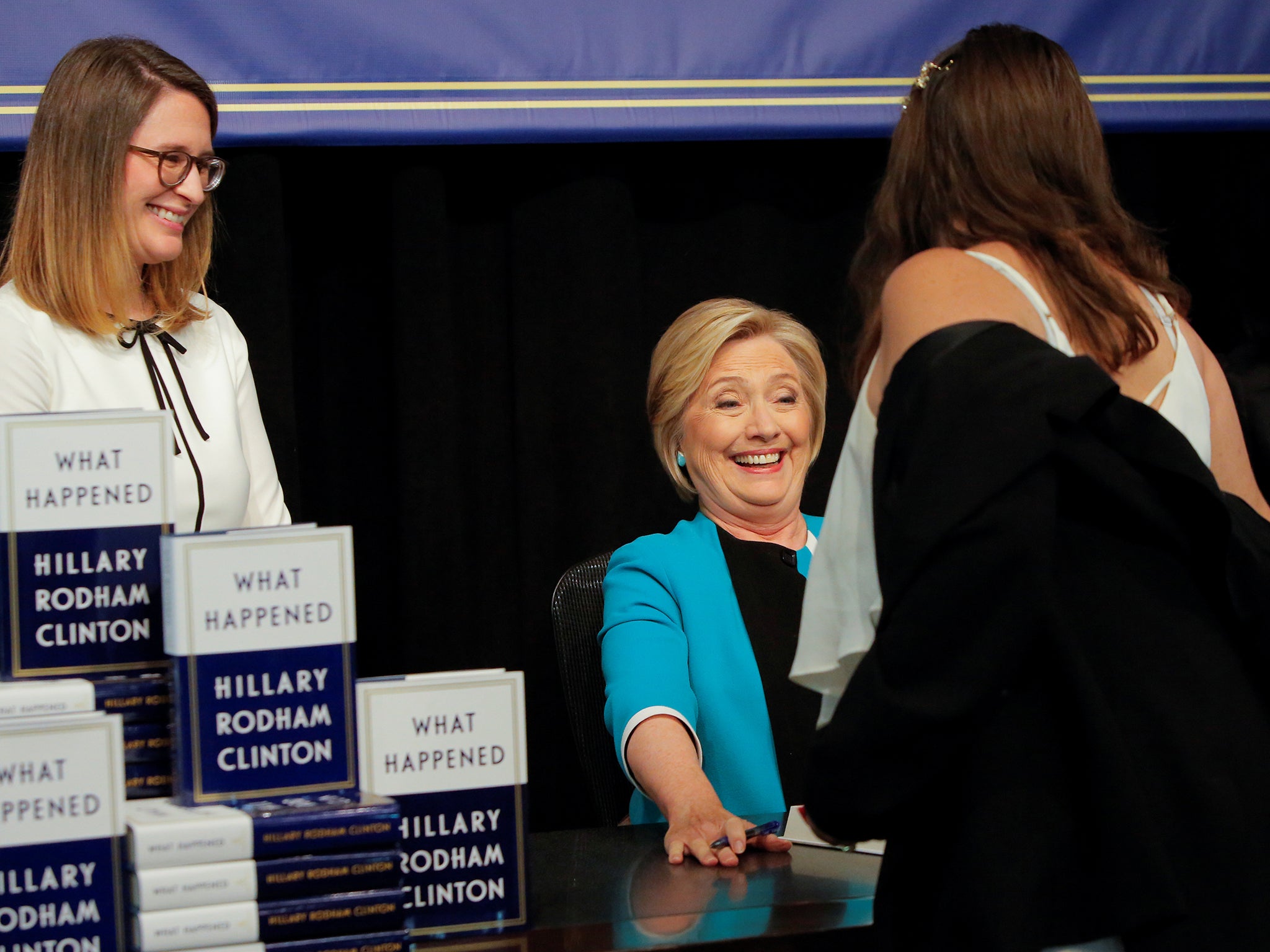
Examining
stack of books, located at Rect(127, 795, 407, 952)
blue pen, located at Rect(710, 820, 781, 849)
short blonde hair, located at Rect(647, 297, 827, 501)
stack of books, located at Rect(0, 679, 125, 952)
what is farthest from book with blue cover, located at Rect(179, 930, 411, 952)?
short blonde hair, located at Rect(647, 297, 827, 501)

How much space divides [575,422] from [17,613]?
5.66 ft

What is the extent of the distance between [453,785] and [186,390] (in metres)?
0.91

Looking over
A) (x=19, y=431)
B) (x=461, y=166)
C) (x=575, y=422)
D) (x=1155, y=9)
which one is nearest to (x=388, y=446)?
(x=575, y=422)

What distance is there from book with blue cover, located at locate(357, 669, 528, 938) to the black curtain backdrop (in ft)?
4.73

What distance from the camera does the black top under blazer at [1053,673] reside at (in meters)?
0.98

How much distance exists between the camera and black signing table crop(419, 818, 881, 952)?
1232 millimetres

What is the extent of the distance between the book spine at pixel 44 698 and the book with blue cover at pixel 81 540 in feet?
0.13

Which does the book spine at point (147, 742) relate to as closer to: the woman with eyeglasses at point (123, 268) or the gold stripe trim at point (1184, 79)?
the woman with eyeglasses at point (123, 268)

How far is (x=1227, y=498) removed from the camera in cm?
113

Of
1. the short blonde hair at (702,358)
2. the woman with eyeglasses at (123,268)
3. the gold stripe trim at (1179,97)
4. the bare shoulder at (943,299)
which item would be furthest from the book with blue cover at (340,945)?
the gold stripe trim at (1179,97)

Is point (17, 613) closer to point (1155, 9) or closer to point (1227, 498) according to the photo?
point (1227, 498)

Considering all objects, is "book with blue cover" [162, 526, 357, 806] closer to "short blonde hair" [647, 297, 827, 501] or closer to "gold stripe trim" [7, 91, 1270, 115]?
"short blonde hair" [647, 297, 827, 501]

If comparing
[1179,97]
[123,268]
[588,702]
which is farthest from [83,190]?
[1179,97]

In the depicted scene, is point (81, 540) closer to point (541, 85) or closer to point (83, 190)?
point (83, 190)
